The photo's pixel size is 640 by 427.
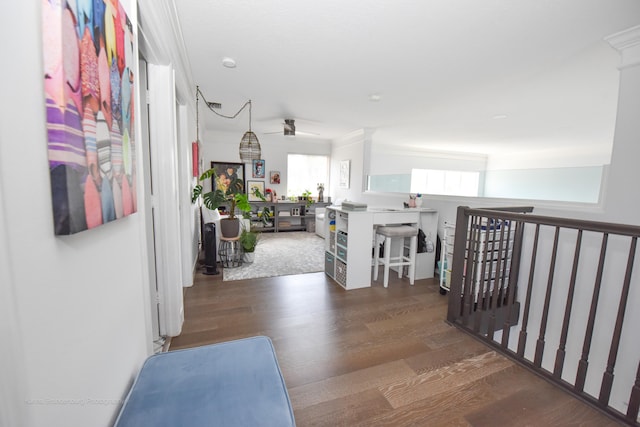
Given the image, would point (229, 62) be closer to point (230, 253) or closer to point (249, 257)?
point (230, 253)

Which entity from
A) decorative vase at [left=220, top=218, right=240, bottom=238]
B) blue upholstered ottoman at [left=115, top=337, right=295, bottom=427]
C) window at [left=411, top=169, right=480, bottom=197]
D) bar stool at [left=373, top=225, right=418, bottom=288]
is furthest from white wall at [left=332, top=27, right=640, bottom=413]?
window at [left=411, top=169, right=480, bottom=197]

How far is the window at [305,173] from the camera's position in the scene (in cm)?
666

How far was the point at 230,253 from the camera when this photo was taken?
3.80 metres

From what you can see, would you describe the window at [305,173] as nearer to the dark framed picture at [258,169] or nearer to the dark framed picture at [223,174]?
the dark framed picture at [258,169]

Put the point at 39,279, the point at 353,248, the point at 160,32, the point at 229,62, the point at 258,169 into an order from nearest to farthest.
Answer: the point at 39,279
the point at 160,32
the point at 229,62
the point at 353,248
the point at 258,169

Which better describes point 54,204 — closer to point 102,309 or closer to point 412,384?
point 102,309

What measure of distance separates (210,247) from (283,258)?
1.18m

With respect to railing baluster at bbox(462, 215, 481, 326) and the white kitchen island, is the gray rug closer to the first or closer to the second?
the white kitchen island

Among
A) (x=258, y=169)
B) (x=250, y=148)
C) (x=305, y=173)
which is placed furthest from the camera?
(x=305, y=173)

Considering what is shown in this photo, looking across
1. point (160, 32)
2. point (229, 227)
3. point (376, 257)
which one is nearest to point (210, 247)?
point (229, 227)

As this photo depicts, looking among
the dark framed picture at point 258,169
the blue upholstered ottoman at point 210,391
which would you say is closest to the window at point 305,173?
the dark framed picture at point 258,169

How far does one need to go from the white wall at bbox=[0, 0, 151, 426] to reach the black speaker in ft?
8.39

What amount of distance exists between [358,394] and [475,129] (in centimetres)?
525

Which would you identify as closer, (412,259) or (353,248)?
(353,248)
